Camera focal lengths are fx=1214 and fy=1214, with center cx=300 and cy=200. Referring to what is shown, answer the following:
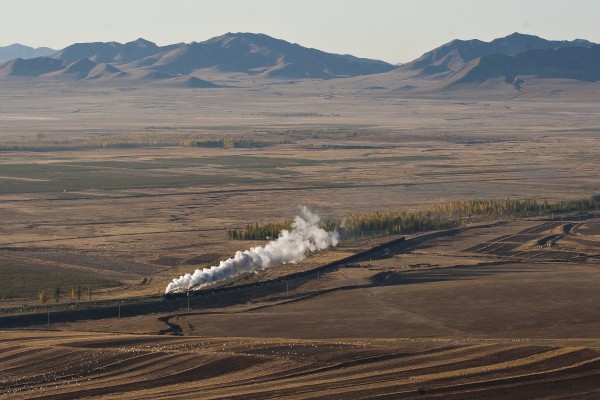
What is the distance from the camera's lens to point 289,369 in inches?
1815

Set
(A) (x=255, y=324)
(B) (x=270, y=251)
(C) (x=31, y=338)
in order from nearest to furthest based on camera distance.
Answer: (C) (x=31, y=338)
(A) (x=255, y=324)
(B) (x=270, y=251)

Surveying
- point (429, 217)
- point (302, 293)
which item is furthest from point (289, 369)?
point (429, 217)

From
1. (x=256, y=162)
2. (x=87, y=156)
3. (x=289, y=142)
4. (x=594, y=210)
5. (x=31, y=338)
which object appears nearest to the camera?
(x=31, y=338)

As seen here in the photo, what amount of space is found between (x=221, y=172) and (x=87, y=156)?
104 ft

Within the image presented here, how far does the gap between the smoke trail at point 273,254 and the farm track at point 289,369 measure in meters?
17.0

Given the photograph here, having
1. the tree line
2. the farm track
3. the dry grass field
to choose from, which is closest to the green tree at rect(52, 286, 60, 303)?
the dry grass field

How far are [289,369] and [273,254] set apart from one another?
3077 cm

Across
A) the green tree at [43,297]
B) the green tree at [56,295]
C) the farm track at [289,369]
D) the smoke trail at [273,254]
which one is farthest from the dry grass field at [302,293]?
the smoke trail at [273,254]

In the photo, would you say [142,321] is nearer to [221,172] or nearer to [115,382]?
[115,382]

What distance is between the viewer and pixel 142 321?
5816cm

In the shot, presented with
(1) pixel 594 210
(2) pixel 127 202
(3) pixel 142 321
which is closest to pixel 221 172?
(2) pixel 127 202

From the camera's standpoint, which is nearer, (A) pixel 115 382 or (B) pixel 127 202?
(A) pixel 115 382

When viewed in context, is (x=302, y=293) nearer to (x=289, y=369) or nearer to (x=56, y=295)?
(x=56, y=295)

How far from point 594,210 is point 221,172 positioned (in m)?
51.3
